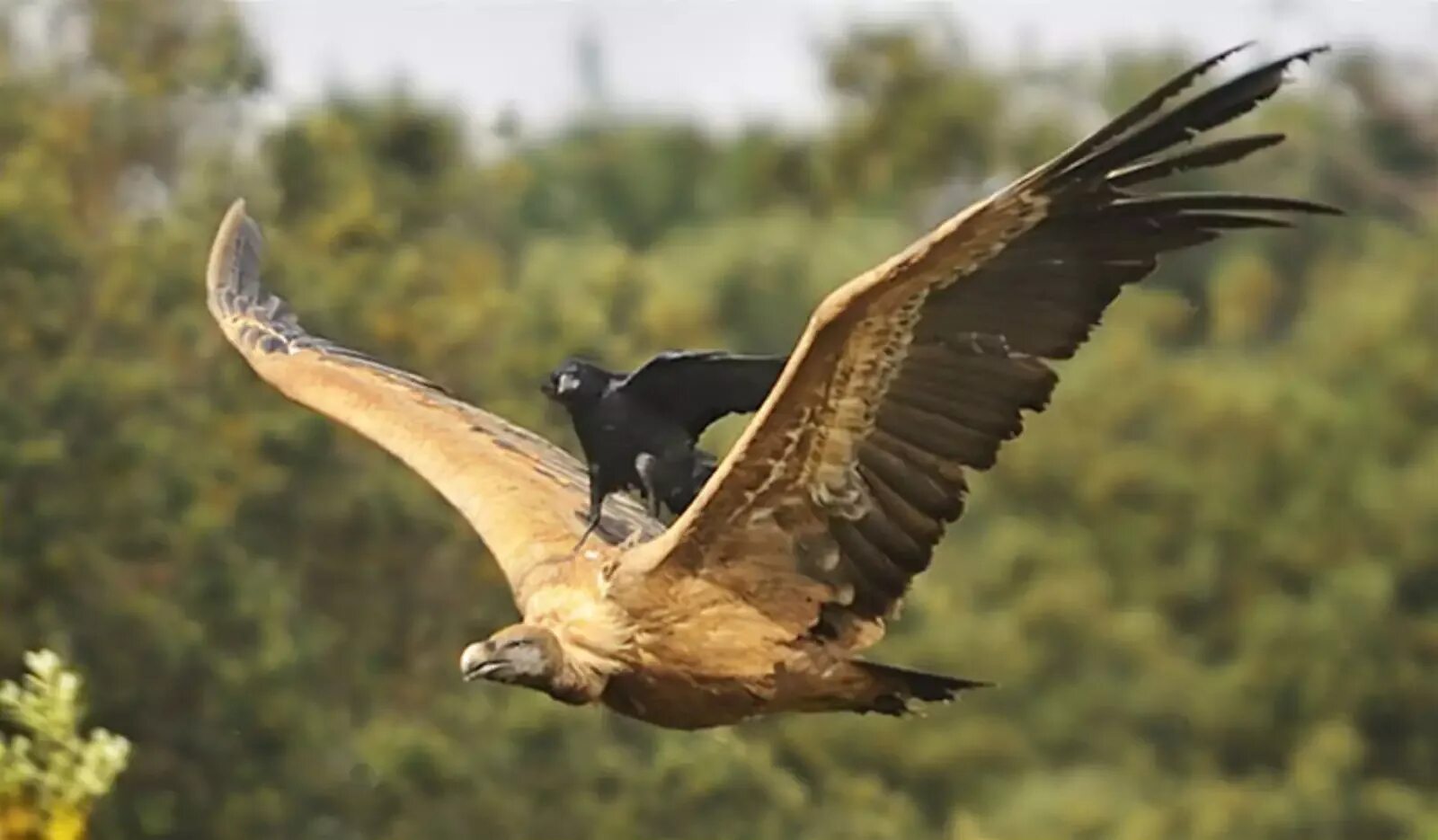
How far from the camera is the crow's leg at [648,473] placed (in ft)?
12.2

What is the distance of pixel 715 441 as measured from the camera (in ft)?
29.0

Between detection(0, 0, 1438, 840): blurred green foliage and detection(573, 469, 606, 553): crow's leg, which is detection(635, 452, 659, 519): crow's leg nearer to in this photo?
detection(573, 469, 606, 553): crow's leg

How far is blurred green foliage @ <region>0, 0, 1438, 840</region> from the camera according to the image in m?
11.8

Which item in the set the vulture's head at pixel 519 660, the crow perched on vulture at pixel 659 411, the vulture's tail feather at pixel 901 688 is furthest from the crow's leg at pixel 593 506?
the vulture's tail feather at pixel 901 688

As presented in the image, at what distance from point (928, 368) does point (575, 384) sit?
51 centimetres

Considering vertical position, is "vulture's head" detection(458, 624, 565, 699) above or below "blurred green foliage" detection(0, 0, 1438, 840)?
below

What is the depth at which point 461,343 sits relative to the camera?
12.7m

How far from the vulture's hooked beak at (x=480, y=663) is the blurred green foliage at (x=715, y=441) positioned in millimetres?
5224

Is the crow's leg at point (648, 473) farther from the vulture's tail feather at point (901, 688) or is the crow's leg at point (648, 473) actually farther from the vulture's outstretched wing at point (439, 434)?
the vulture's tail feather at point (901, 688)

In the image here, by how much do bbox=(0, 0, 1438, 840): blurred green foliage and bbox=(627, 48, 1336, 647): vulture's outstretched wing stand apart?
4861 millimetres

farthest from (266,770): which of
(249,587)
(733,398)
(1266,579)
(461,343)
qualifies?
(1266,579)

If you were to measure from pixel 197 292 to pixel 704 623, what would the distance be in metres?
9.65

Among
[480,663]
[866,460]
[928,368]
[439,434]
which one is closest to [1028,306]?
[928,368]

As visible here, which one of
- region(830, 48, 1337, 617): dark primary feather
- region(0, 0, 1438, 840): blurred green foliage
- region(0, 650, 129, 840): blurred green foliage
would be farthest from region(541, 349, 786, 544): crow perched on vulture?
region(0, 0, 1438, 840): blurred green foliage
